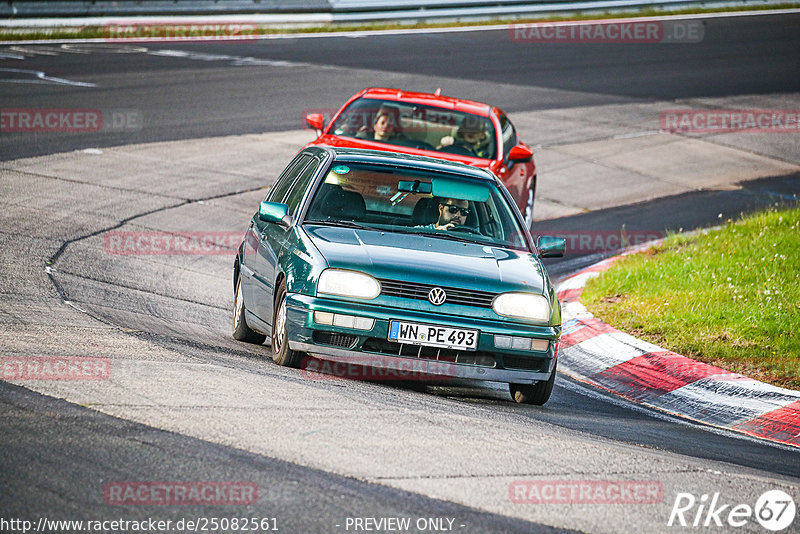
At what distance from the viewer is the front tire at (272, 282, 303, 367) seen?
7.19 meters

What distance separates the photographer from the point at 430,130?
13320 millimetres

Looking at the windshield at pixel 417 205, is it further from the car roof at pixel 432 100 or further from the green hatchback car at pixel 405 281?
the car roof at pixel 432 100

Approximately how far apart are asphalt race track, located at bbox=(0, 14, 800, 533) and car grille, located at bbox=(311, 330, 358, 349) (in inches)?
11.4

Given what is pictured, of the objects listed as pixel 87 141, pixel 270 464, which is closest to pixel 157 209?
pixel 87 141

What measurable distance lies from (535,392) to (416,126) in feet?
21.0

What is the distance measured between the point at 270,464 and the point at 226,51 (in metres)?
22.0

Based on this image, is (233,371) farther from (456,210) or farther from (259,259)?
(456,210)

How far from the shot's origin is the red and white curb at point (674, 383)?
7543 mm

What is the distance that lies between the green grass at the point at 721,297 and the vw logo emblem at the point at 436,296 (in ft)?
9.12

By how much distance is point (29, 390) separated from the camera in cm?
557

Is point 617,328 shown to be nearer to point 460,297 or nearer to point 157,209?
point 460,297

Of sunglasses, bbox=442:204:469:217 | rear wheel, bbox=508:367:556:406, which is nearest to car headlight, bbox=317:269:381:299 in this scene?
rear wheel, bbox=508:367:556:406

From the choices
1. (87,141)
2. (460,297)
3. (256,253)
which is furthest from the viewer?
(87,141)

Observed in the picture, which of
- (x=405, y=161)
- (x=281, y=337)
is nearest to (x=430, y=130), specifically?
(x=405, y=161)
